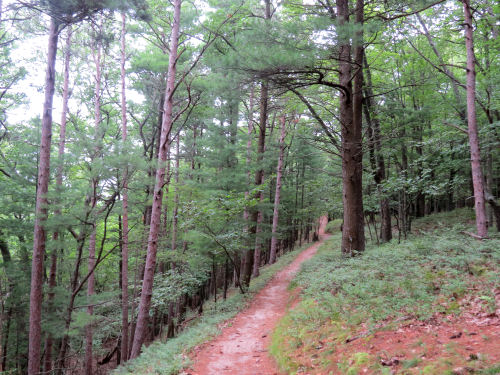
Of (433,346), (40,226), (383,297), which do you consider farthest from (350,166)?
(40,226)

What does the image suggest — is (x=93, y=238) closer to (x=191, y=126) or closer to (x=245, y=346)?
(x=245, y=346)

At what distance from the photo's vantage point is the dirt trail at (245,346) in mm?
4914

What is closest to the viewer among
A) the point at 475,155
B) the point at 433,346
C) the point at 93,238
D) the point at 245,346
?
the point at 433,346

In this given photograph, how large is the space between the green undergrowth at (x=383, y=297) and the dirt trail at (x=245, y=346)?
14.5 inches

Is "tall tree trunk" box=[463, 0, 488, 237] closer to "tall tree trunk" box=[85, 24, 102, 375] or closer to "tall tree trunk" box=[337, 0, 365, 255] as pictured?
"tall tree trunk" box=[337, 0, 365, 255]

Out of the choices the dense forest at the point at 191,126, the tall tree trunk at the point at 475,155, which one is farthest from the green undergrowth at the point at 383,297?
the dense forest at the point at 191,126

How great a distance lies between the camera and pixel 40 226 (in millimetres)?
6855

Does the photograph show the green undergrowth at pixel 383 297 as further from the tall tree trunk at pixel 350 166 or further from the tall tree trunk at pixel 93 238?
the tall tree trunk at pixel 93 238

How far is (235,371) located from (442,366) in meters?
3.23

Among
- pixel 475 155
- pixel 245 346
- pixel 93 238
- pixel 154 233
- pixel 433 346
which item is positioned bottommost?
pixel 245 346

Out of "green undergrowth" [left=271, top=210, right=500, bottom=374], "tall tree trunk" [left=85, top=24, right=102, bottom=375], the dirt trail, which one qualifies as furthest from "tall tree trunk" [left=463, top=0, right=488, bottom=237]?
A: "tall tree trunk" [left=85, top=24, right=102, bottom=375]

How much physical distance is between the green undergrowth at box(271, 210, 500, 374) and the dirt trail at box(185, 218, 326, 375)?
37 cm

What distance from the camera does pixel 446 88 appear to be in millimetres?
14711

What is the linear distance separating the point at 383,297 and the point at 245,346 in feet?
9.80
